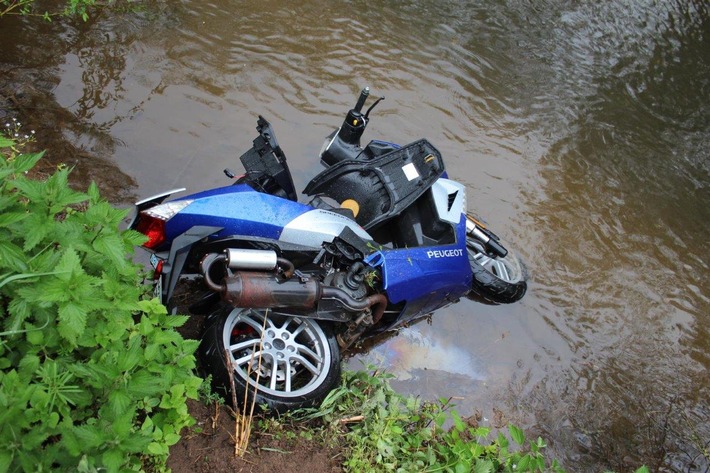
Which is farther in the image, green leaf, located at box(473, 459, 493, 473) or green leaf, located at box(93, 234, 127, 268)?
green leaf, located at box(473, 459, 493, 473)

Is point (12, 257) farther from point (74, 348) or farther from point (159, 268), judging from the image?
point (159, 268)

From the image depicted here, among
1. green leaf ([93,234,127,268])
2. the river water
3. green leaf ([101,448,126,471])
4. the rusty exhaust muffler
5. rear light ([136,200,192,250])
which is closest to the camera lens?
green leaf ([101,448,126,471])

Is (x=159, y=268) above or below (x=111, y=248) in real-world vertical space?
below

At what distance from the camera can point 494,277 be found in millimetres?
5594

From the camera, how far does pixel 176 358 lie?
3020 millimetres

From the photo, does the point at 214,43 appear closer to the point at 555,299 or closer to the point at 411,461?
the point at 555,299

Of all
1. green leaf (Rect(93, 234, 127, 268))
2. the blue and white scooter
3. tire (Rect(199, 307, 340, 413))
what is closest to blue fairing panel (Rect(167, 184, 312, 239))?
the blue and white scooter

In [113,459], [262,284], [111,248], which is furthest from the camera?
[262,284]

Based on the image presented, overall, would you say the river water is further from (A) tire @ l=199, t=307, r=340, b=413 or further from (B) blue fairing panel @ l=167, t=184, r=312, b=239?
(B) blue fairing panel @ l=167, t=184, r=312, b=239

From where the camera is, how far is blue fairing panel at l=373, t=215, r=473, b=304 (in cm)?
445

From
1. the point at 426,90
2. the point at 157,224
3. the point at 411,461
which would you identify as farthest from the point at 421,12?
the point at 411,461

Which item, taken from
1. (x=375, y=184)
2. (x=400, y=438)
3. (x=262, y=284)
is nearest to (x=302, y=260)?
(x=262, y=284)

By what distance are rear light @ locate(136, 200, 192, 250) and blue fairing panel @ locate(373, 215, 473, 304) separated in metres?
1.57

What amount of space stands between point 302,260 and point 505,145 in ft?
14.4
